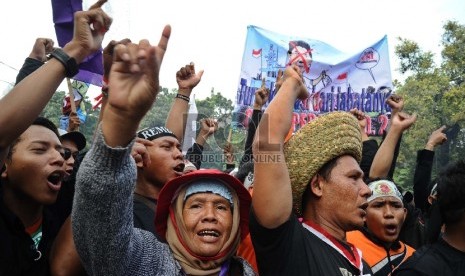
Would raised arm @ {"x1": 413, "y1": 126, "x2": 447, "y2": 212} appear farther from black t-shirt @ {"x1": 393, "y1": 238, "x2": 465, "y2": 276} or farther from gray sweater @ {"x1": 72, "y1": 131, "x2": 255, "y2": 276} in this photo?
gray sweater @ {"x1": 72, "y1": 131, "x2": 255, "y2": 276}

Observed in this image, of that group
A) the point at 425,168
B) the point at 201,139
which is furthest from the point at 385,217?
the point at 201,139

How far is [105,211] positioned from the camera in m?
1.61

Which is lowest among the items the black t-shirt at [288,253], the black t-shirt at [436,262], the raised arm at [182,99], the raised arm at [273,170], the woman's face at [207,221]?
the black t-shirt at [436,262]

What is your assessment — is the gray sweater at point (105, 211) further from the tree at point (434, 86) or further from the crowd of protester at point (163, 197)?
the tree at point (434, 86)

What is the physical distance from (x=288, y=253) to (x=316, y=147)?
1.96 feet

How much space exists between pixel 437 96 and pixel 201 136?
22.7 metres

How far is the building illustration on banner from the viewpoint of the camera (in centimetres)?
786

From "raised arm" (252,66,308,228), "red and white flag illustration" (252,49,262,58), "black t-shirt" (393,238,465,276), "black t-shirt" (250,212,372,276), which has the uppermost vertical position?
"red and white flag illustration" (252,49,262,58)

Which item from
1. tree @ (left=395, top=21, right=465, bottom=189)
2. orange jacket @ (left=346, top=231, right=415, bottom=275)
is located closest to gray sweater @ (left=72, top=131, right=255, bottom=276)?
orange jacket @ (left=346, top=231, right=415, bottom=275)

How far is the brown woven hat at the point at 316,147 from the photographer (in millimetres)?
2438

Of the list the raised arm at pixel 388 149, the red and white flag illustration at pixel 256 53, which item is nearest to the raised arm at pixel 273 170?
the raised arm at pixel 388 149

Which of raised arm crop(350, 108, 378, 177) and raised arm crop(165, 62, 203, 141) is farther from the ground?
raised arm crop(165, 62, 203, 141)

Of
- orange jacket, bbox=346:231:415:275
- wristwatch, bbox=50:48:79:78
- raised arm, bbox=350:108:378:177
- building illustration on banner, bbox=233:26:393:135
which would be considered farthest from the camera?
building illustration on banner, bbox=233:26:393:135

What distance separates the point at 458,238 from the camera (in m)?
2.74
